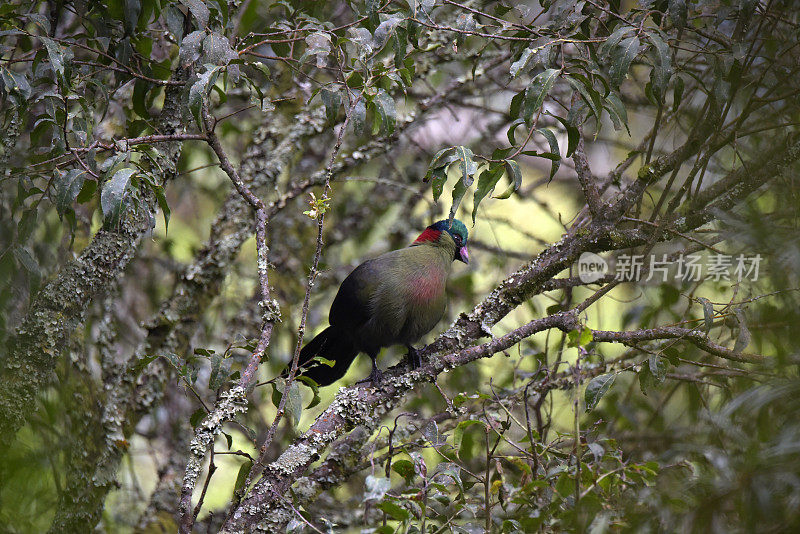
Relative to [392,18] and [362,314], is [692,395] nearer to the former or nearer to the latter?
[362,314]

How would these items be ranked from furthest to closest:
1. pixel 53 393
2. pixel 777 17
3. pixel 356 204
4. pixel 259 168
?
pixel 356 204
pixel 259 168
pixel 53 393
pixel 777 17

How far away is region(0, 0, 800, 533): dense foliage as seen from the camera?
60.2 inches

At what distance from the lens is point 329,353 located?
3135mm

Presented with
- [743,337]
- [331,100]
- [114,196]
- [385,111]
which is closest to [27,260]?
[114,196]

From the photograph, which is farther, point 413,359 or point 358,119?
point 413,359

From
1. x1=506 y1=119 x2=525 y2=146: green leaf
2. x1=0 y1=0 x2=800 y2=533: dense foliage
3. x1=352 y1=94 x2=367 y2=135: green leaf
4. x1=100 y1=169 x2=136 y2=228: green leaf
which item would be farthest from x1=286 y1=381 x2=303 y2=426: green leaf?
x1=506 y1=119 x2=525 y2=146: green leaf

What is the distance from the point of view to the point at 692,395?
2.39 m

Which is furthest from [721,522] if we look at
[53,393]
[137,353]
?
[137,353]

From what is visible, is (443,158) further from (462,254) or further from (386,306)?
(462,254)

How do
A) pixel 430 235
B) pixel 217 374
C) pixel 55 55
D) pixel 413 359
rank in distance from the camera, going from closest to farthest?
pixel 55 55
pixel 217 374
pixel 413 359
pixel 430 235

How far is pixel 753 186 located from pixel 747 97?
262 mm

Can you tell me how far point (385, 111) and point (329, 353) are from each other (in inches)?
54.2

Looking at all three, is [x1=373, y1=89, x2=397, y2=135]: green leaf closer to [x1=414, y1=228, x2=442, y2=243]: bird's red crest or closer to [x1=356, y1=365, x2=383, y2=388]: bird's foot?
[x1=356, y1=365, x2=383, y2=388]: bird's foot

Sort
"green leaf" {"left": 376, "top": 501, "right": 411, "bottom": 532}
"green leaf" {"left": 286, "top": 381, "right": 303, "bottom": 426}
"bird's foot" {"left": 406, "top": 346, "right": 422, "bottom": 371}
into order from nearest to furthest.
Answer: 1. "green leaf" {"left": 376, "top": 501, "right": 411, "bottom": 532}
2. "green leaf" {"left": 286, "top": 381, "right": 303, "bottom": 426}
3. "bird's foot" {"left": 406, "top": 346, "right": 422, "bottom": 371}
